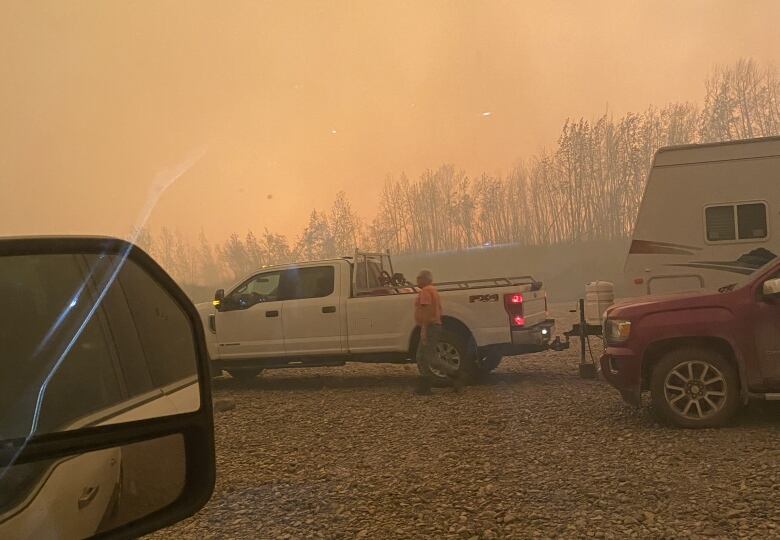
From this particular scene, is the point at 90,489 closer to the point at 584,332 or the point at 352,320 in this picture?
the point at 584,332

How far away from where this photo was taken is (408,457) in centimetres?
565

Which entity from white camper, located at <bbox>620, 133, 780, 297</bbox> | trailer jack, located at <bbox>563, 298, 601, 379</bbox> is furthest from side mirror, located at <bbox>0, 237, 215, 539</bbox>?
white camper, located at <bbox>620, 133, 780, 297</bbox>

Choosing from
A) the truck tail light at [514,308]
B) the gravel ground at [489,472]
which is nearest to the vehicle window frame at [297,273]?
the gravel ground at [489,472]

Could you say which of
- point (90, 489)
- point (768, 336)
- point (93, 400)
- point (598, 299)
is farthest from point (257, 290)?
point (90, 489)

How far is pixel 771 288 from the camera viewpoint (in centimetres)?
599

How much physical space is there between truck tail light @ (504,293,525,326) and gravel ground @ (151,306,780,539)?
1.10 m

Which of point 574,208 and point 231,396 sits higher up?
point 574,208

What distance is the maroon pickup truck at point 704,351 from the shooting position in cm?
605

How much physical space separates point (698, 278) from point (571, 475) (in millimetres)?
5399

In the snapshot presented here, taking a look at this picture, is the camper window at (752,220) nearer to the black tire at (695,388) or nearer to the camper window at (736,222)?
the camper window at (736,222)

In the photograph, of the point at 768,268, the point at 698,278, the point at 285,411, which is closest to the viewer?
the point at 768,268

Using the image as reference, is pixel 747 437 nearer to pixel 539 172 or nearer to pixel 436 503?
pixel 436 503

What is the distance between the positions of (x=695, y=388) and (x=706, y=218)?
3.87 metres

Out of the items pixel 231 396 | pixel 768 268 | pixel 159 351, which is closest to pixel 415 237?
pixel 231 396
